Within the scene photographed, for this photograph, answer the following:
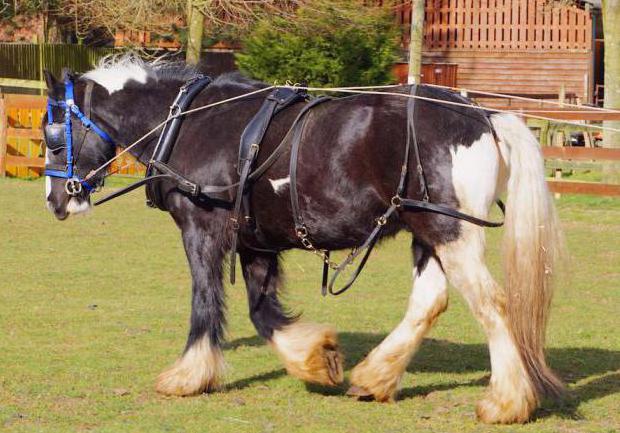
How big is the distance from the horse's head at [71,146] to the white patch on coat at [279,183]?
1.25m

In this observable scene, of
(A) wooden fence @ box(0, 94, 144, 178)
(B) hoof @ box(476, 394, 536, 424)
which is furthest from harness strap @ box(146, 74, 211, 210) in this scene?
(A) wooden fence @ box(0, 94, 144, 178)

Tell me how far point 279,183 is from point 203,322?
3.14 feet

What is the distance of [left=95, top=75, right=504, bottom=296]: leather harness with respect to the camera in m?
6.27

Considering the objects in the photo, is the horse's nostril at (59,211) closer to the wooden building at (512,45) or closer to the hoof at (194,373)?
the hoof at (194,373)

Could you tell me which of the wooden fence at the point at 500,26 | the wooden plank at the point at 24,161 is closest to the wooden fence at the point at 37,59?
the wooden fence at the point at 500,26

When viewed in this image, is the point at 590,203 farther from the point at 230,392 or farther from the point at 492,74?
the point at 492,74

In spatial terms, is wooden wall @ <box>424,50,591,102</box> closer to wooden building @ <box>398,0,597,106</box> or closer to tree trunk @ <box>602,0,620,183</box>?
wooden building @ <box>398,0,597,106</box>

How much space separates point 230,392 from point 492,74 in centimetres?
3149

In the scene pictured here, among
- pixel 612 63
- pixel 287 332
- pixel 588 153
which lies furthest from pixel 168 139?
pixel 612 63

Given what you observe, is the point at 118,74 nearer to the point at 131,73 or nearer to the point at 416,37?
the point at 131,73

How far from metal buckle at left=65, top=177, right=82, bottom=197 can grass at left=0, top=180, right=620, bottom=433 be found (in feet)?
3.81

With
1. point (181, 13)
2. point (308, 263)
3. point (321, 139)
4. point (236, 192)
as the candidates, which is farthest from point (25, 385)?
point (181, 13)

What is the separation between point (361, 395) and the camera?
676cm

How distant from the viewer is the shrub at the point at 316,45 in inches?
901
